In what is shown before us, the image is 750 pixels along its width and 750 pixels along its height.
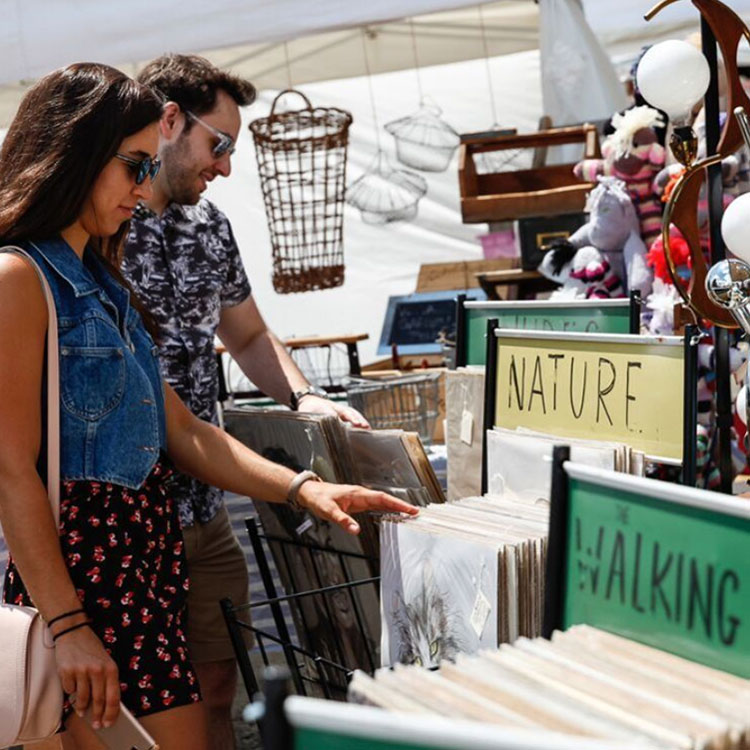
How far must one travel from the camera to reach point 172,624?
177 cm

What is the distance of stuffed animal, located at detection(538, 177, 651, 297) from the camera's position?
9.52ft

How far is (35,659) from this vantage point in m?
1.58

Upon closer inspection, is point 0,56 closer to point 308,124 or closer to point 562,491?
point 308,124

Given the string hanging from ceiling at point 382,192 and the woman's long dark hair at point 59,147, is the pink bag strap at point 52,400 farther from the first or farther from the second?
the string hanging from ceiling at point 382,192

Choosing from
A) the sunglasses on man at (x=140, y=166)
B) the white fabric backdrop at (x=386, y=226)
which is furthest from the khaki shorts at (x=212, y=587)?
the white fabric backdrop at (x=386, y=226)

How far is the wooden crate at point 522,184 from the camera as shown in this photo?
3.69m

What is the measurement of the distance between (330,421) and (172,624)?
535 millimetres

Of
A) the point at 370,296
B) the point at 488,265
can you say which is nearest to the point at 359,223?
the point at 370,296

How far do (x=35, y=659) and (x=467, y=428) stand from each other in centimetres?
97

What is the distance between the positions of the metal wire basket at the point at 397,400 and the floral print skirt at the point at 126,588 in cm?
131

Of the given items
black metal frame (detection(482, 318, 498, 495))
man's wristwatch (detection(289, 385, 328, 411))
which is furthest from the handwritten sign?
man's wristwatch (detection(289, 385, 328, 411))

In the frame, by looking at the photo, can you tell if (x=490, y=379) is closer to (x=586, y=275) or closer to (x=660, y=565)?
(x=660, y=565)

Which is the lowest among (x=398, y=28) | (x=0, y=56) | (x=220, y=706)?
(x=220, y=706)

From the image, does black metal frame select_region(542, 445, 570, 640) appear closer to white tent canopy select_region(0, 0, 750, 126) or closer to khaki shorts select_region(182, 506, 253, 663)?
khaki shorts select_region(182, 506, 253, 663)
